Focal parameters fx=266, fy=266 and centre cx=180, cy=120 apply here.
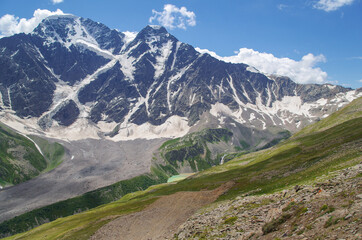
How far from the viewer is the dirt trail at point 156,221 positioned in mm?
56291

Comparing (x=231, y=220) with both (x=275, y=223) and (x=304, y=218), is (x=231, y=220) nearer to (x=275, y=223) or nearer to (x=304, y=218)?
(x=275, y=223)

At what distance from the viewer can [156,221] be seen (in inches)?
2517

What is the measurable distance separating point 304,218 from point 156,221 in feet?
150

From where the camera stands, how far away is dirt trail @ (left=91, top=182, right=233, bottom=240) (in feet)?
185

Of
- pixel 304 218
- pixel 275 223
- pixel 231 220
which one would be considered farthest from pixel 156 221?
pixel 304 218

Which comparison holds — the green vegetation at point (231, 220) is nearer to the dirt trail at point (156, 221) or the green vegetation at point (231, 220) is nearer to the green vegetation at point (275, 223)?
the green vegetation at point (275, 223)

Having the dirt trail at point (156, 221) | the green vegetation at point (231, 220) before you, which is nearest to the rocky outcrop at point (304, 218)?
the green vegetation at point (231, 220)

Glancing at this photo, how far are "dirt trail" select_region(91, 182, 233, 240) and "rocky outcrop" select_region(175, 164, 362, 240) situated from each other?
649 inches

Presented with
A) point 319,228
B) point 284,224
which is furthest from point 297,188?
point 319,228

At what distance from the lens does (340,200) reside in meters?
24.4

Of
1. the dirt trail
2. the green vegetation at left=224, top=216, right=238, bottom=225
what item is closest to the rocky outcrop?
the green vegetation at left=224, top=216, right=238, bottom=225

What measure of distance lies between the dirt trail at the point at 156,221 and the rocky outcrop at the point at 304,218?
54.1ft

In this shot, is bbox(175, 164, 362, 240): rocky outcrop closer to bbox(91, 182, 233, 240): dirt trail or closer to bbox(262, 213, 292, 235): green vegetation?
bbox(262, 213, 292, 235): green vegetation

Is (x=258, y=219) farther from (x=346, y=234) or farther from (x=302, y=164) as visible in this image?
(x=302, y=164)
